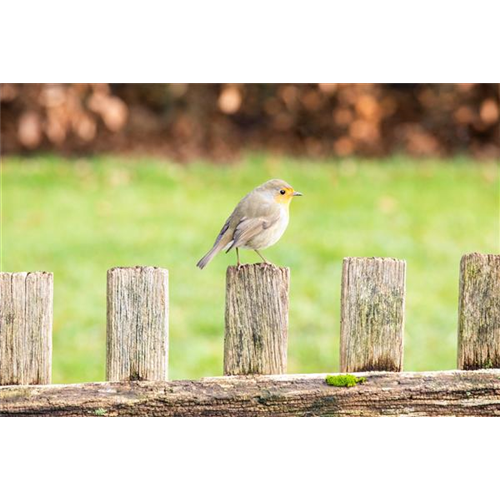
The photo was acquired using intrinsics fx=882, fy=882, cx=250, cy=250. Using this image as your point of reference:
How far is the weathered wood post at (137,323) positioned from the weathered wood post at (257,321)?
0.21 metres

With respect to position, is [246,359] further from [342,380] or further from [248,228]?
[248,228]

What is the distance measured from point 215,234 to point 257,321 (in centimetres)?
403

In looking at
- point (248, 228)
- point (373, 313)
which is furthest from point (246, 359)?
point (248, 228)

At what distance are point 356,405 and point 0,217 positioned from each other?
497cm

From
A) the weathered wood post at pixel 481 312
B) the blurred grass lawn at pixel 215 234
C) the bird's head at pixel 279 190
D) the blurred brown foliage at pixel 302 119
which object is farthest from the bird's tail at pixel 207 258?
the blurred brown foliage at pixel 302 119

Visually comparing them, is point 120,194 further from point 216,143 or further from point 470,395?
point 470,395

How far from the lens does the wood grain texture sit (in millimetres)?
2695

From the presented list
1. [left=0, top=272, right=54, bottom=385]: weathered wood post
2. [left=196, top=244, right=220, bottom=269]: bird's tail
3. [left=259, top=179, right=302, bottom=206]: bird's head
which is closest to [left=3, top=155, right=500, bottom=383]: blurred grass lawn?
[left=259, top=179, right=302, bottom=206]: bird's head

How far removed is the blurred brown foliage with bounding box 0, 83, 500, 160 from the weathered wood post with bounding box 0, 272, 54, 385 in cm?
633

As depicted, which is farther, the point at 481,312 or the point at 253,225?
the point at 253,225

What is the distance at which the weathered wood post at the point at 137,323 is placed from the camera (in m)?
2.76

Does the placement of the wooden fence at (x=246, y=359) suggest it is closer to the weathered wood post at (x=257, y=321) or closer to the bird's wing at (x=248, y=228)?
the weathered wood post at (x=257, y=321)

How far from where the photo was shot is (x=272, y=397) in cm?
273

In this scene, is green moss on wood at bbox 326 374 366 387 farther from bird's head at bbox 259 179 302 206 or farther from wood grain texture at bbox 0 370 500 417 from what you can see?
bird's head at bbox 259 179 302 206
